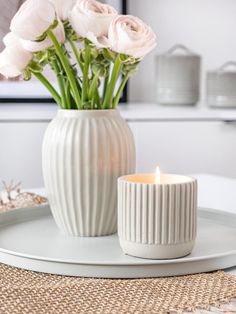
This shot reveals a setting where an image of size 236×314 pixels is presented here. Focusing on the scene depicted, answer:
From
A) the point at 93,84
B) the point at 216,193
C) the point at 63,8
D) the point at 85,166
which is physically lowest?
the point at 216,193

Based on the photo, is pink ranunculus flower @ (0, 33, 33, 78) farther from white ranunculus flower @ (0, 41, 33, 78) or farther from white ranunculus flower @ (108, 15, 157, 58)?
white ranunculus flower @ (108, 15, 157, 58)

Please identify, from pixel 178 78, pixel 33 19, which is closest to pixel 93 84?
pixel 33 19

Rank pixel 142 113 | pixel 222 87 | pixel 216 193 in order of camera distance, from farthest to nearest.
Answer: pixel 222 87 < pixel 142 113 < pixel 216 193

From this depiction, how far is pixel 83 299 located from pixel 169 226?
0.50ft

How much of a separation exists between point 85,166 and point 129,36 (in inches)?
7.5

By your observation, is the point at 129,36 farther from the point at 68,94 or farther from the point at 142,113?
the point at 142,113

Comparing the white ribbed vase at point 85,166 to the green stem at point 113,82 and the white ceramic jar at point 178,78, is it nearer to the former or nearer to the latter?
the green stem at point 113,82

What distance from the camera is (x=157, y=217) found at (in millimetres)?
780

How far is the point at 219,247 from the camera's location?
870 millimetres

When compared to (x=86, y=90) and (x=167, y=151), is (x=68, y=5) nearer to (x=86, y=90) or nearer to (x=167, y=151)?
(x=86, y=90)

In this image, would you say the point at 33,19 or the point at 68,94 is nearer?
the point at 33,19

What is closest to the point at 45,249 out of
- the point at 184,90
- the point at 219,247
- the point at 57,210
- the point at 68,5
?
the point at 57,210

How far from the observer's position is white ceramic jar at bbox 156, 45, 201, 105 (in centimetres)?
270

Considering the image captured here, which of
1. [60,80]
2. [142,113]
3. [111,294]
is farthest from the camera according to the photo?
[142,113]
